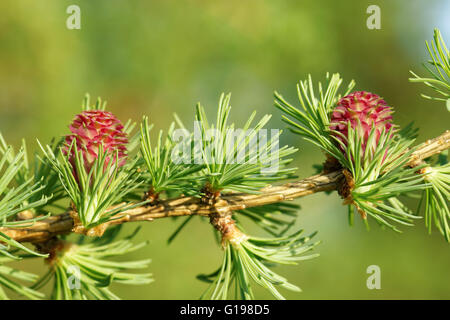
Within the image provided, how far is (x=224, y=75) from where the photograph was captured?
142 centimetres

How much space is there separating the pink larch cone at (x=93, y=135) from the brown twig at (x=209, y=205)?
0.15ft

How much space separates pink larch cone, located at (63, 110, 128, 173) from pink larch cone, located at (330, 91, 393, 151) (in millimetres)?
171

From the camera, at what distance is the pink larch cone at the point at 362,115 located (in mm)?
333

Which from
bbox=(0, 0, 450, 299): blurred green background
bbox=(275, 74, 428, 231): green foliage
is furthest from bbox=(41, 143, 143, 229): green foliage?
bbox=(0, 0, 450, 299): blurred green background

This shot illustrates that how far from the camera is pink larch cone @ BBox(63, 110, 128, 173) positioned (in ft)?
1.06

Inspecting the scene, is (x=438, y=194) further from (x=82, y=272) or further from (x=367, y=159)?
(x=82, y=272)

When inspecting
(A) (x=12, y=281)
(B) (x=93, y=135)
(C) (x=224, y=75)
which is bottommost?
(A) (x=12, y=281)

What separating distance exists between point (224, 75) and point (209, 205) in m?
1.12

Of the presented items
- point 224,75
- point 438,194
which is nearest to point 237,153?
point 438,194

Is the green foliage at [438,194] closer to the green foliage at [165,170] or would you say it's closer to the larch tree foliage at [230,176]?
the larch tree foliage at [230,176]

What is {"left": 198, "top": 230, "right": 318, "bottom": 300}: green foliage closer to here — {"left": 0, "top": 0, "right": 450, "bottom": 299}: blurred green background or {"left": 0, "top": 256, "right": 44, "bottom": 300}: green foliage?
{"left": 0, "top": 256, "right": 44, "bottom": 300}: green foliage

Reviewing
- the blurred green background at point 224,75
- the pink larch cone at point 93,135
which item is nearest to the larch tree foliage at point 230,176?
the pink larch cone at point 93,135
